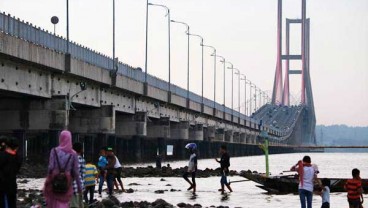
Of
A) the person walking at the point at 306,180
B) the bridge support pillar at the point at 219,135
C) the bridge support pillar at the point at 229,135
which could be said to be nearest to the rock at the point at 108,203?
the person walking at the point at 306,180

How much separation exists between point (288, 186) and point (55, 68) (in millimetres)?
22546

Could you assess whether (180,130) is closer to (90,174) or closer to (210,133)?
(210,133)

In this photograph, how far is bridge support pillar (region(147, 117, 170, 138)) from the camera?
89.6 m

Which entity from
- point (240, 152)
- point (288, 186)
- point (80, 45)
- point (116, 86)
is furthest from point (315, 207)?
point (240, 152)

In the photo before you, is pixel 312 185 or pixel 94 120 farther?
pixel 94 120

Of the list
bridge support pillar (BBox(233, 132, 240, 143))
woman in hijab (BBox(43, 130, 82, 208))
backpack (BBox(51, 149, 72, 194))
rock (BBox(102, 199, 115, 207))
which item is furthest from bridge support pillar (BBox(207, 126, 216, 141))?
backpack (BBox(51, 149, 72, 194))

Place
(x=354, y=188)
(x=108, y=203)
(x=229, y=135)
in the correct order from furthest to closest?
(x=229, y=135)
(x=108, y=203)
(x=354, y=188)

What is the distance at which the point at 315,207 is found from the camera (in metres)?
25.5

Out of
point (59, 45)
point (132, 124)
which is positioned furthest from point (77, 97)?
point (132, 124)

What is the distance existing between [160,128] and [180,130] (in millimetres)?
13172

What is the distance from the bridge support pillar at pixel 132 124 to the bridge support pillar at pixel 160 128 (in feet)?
28.4

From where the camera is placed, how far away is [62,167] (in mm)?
14039

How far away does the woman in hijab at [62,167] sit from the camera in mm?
13641

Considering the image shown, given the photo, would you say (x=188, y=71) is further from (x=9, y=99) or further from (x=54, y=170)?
(x=54, y=170)
